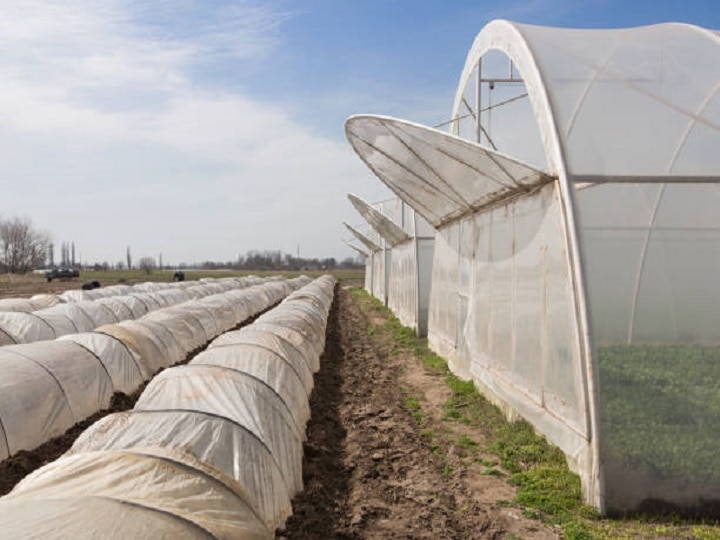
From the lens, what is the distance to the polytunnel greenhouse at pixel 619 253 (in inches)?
242

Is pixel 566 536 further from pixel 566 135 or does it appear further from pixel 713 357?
pixel 566 135

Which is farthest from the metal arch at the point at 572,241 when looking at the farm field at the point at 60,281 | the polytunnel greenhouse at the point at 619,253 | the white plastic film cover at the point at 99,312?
the farm field at the point at 60,281

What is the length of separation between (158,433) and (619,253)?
5036mm

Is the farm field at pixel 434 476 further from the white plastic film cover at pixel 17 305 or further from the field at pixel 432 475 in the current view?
the white plastic film cover at pixel 17 305

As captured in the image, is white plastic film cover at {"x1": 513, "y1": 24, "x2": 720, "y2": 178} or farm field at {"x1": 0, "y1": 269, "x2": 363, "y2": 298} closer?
white plastic film cover at {"x1": 513, "y1": 24, "x2": 720, "y2": 178}

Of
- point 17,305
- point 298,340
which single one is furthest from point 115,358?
point 17,305

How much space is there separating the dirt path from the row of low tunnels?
Result: 1.41ft

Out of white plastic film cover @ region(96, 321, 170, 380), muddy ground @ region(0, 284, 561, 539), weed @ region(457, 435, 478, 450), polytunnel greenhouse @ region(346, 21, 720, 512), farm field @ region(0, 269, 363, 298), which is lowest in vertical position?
muddy ground @ region(0, 284, 561, 539)

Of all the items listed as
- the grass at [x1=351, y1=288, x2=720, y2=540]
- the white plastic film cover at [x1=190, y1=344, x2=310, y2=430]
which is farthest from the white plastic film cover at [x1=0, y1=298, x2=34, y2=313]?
the grass at [x1=351, y1=288, x2=720, y2=540]

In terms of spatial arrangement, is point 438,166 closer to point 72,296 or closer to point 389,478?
point 389,478

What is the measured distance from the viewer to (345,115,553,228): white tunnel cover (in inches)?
309

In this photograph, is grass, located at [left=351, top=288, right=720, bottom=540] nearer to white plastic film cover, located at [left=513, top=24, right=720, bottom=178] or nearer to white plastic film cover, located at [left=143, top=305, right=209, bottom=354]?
white plastic film cover, located at [left=513, top=24, right=720, bottom=178]

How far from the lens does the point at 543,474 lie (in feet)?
23.1

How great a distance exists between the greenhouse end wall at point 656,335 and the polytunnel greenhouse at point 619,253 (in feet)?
0.05
